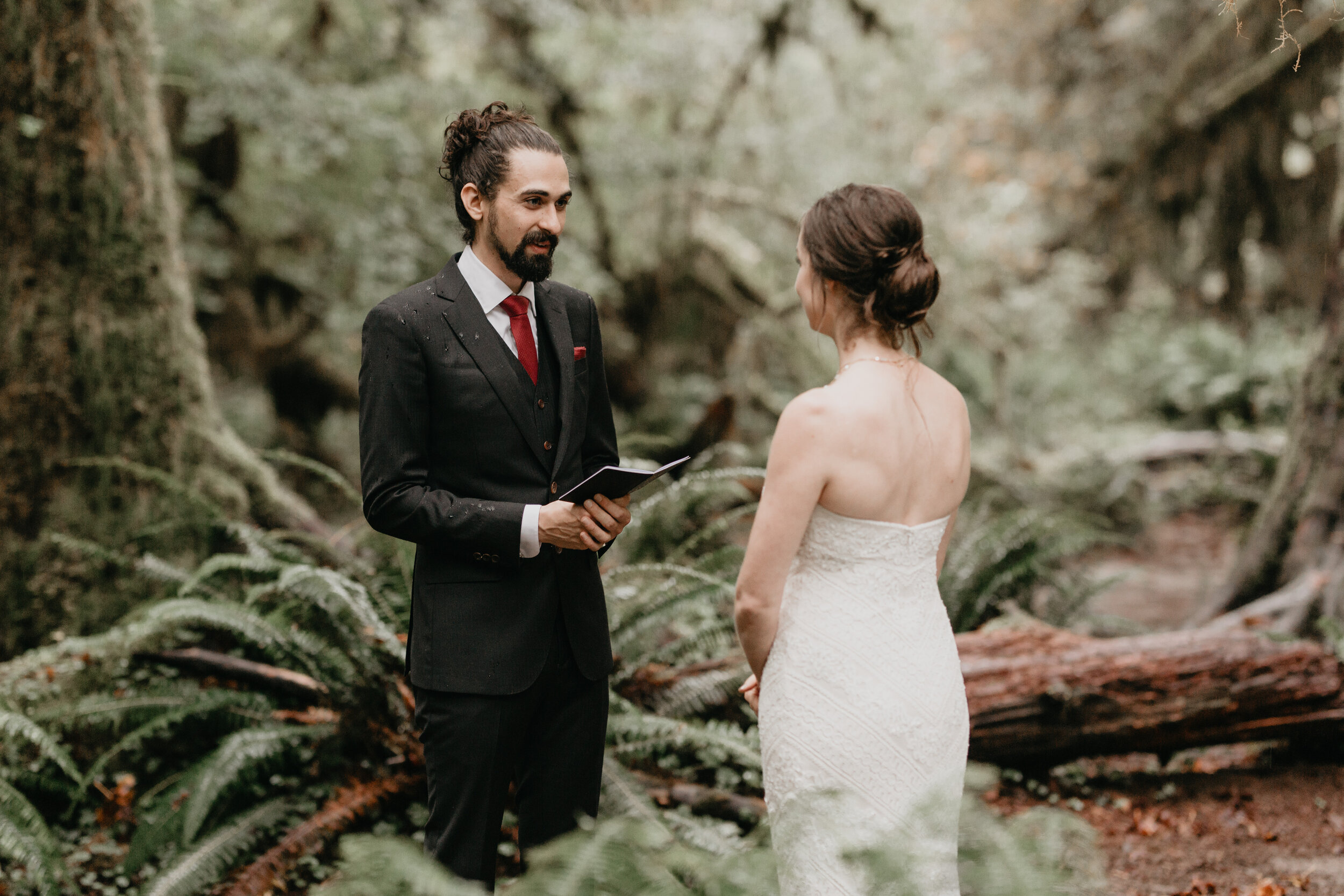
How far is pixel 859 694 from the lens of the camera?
2105 millimetres

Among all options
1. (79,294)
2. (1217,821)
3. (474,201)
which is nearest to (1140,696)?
(1217,821)

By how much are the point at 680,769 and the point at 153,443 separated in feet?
9.51

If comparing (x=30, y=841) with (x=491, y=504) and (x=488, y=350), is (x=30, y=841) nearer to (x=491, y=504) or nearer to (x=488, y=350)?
(x=491, y=504)

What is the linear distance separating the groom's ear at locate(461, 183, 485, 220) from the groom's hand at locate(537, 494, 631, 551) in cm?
77

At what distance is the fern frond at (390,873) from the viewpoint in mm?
1474

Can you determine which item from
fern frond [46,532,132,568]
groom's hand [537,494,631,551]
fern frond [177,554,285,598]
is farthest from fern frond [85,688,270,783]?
groom's hand [537,494,631,551]

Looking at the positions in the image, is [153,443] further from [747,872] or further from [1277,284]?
[1277,284]

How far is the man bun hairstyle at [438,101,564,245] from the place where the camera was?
228 cm

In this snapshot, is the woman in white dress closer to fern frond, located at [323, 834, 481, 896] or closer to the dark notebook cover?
the dark notebook cover

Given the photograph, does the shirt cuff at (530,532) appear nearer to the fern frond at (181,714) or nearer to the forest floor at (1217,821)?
the fern frond at (181,714)

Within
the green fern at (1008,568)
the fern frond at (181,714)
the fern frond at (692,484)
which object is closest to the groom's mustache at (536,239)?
the fern frond at (692,484)

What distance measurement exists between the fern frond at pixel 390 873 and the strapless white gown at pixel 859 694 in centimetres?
84

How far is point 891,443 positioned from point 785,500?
0.27 meters

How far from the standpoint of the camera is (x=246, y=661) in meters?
3.84
